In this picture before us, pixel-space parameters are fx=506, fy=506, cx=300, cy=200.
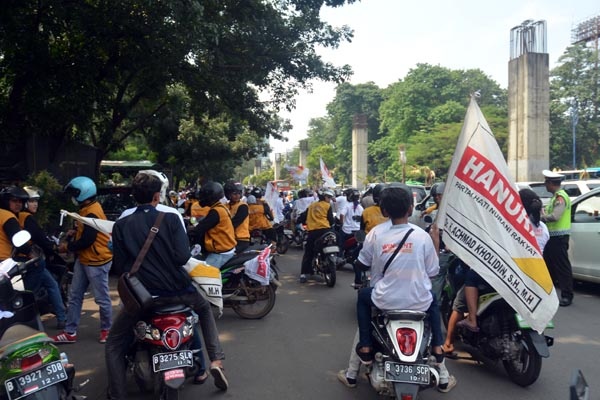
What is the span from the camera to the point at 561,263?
7.07m

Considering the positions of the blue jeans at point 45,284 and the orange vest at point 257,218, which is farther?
the orange vest at point 257,218

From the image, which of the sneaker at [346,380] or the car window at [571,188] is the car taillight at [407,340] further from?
the car window at [571,188]

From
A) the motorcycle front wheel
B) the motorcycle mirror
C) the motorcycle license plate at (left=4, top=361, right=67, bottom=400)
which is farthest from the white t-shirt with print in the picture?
the motorcycle mirror

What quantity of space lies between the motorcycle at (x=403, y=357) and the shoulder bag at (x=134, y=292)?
165 centimetres

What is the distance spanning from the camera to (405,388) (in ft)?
10.9

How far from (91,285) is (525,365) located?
14.0 feet

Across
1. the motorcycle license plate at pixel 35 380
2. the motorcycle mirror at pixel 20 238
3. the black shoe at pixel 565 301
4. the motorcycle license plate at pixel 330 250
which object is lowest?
the black shoe at pixel 565 301

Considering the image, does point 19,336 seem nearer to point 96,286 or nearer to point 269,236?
point 96,286

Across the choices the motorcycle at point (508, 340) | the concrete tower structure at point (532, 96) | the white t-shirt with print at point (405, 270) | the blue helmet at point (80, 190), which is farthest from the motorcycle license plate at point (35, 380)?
the concrete tower structure at point (532, 96)

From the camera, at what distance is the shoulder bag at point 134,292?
11.2ft

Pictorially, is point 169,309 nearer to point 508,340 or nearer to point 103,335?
point 103,335

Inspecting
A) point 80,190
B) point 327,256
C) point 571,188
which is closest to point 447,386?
point 80,190

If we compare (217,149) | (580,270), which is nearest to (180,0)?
(580,270)

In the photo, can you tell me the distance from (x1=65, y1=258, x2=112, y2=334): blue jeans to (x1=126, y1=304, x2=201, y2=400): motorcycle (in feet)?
5.76
